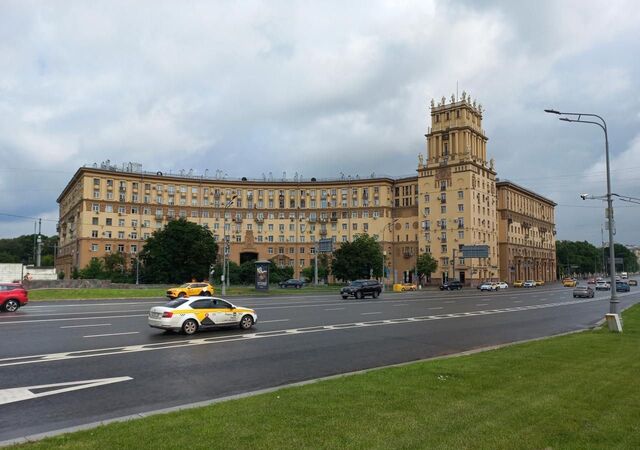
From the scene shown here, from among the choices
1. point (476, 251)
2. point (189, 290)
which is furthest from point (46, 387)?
point (476, 251)

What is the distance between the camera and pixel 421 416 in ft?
23.2

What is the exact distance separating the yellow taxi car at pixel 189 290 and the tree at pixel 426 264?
2515 inches

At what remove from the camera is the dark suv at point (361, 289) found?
1899 inches

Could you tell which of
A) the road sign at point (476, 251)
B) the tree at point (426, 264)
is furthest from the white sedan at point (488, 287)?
the tree at point (426, 264)

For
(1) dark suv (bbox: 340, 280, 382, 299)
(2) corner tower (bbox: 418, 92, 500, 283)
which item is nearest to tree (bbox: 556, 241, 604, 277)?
(2) corner tower (bbox: 418, 92, 500, 283)

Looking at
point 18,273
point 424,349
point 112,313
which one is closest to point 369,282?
point 112,313

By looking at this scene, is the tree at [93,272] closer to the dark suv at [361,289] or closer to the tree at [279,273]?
the tree at [279,273]

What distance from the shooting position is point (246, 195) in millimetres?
121500

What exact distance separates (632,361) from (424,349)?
17.5ft

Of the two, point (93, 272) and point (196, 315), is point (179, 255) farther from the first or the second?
point (196, 315)

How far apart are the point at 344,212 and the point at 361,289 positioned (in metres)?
73.8

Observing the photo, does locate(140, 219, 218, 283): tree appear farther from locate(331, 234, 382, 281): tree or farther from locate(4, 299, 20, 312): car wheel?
locate(4, 299, 20, 312): car wheel

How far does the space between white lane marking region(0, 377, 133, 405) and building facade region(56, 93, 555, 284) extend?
312 ft

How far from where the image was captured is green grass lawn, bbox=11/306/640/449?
6.03m
